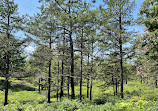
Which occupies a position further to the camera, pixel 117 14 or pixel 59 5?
pixel 117 14

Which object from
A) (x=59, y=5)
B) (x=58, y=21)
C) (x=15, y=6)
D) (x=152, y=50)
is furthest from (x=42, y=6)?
(x=152, y=50)

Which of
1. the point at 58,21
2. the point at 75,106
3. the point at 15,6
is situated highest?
the point at 15,6

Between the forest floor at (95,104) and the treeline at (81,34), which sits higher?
the treeline at (81,34)

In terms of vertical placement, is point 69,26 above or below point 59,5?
below

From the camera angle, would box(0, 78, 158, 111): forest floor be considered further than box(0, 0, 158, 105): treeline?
No

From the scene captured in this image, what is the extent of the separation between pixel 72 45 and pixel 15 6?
9.31 meters

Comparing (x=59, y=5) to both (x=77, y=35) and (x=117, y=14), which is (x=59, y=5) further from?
(x=117, y=14)

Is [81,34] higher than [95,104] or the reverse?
higher

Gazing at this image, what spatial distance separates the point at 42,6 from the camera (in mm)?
10508

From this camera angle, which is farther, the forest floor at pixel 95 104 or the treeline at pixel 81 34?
the treeline at pixel 81 34

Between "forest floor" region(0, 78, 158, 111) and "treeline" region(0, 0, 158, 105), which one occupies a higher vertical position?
"treeline" region(0, 0, 158, 105)

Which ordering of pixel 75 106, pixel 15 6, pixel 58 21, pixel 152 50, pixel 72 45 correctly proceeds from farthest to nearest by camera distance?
1. pixel 15 6
2. pixel 72 45
3. pixel 58 21
4. pixel 152 50
5. pixel 75 106

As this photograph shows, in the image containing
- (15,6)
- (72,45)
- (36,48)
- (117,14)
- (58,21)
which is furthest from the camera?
(15,6)

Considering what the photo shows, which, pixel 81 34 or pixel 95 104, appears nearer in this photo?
pixel 95 104
